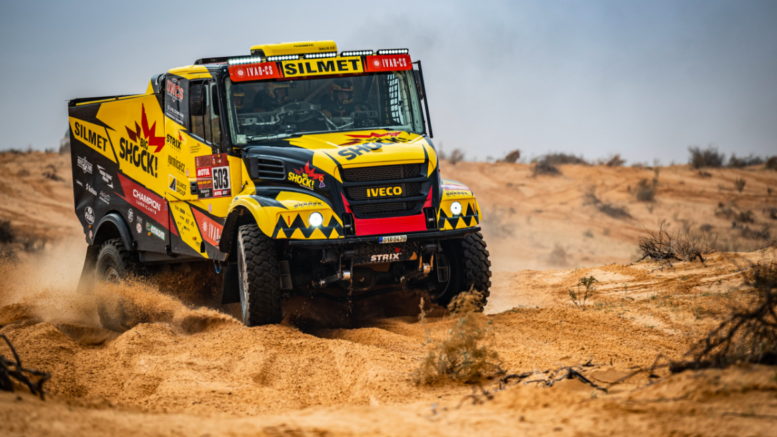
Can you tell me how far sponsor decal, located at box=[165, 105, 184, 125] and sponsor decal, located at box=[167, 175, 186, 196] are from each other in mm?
734

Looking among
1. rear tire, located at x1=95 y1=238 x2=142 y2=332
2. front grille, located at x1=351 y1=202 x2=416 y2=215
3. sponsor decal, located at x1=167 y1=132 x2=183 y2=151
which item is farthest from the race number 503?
rear tire, located at x1=95 y1=238 x2=142 y2=332

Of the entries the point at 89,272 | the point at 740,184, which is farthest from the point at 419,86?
the point at 740,184

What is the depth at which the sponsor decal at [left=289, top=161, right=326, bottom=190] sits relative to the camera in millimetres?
7062

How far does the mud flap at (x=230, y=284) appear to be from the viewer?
8070 mm

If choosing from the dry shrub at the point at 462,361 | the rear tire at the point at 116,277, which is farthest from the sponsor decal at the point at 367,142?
the rear tire at the point at 116,277

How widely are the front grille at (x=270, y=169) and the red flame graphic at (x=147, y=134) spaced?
2.15 m

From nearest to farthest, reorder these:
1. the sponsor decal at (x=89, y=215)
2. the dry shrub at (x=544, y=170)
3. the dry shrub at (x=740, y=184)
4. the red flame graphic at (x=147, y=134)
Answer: the red flame graphic at (x=147, y=134) → the sponsor decal at (x=89, y=215) → the dry shrub at (x=740, y=184) → the dry shrub at (x=544, y=170)

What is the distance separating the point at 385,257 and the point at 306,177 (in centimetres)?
119

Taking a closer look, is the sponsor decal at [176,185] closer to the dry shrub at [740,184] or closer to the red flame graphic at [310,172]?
the red flame graphic at [310,172]

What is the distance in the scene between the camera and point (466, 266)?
8086 mm

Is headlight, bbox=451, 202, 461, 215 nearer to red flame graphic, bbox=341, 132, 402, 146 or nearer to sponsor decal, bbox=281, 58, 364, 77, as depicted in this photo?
red flame graphic, bbox=341, 132, 402, 146

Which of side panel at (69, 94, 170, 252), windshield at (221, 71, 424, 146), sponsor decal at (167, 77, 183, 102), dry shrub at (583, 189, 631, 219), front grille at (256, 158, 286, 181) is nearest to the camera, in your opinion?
front grille at (256, 158, 286, 181)

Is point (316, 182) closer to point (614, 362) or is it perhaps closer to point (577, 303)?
point (614, 362)

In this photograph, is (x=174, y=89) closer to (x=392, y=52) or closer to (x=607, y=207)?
(x=392, y=52)
